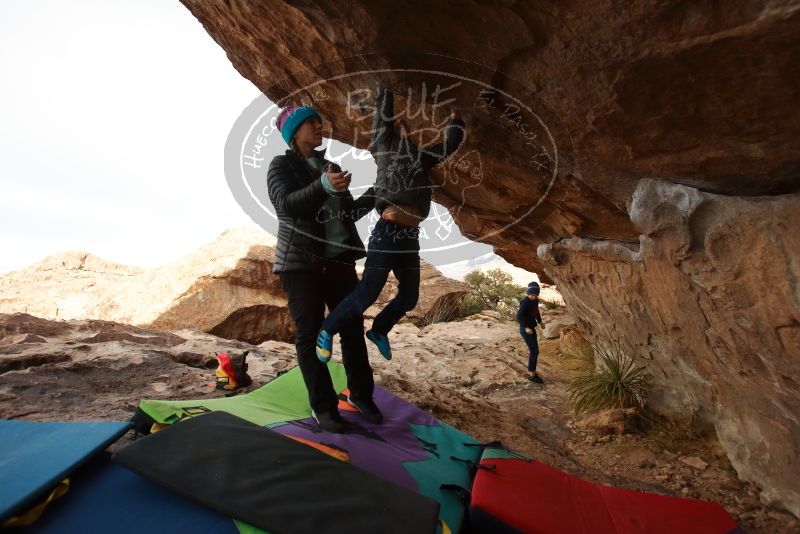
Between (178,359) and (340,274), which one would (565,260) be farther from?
(178,359)

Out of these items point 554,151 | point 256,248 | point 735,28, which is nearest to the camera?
point 735,28

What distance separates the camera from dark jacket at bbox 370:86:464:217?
271 centimetres

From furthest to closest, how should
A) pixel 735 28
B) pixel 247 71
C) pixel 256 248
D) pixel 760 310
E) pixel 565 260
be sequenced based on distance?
pixel 256 248 < pixel 565 260 < pixel 247 71 < pixel 760 310 < pixel 735 28

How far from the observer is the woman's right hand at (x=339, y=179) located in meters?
2.27

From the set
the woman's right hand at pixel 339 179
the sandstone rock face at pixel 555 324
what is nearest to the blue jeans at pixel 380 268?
the woman's right hand at pixel 339 179

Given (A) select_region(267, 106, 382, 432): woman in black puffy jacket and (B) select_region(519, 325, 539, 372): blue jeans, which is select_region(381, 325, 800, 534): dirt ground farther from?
(A) select_region(267, 106, 382, 432): woman in black puffy jacket

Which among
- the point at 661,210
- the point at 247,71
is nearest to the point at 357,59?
the point at 247,71

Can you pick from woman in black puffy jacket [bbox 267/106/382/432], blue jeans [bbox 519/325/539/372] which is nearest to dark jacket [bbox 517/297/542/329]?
blue jeans [bbox 519/325/539/372]

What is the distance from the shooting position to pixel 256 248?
36.4 ft

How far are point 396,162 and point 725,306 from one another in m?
2.42

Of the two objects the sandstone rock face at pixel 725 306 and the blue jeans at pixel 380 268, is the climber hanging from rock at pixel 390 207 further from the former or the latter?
the sandstone rock face at pixel 725 306

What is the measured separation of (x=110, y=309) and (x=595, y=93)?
11.5 meters

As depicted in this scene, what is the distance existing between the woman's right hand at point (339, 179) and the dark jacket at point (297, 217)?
0.20m

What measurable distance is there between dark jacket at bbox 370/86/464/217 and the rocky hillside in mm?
447
